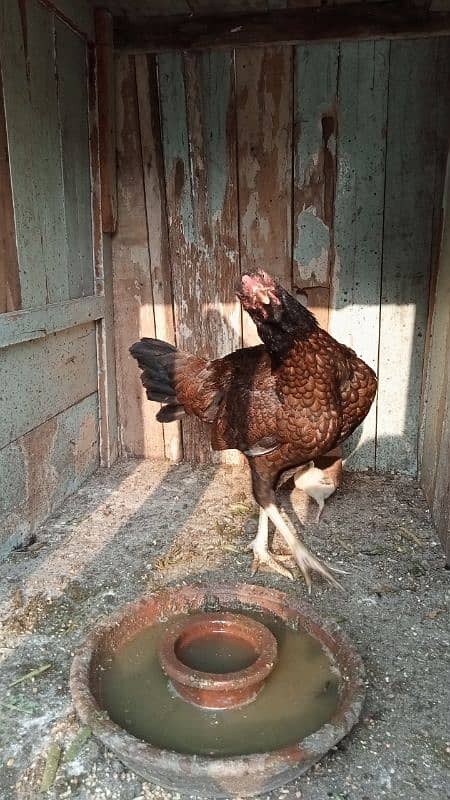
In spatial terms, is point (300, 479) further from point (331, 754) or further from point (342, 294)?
point (331, 754)

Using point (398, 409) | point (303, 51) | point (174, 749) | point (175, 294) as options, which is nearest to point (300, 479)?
point (398, 409)

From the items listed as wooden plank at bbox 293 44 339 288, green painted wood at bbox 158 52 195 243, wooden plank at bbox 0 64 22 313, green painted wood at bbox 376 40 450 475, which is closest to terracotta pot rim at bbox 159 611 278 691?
wooden plank at bbox 0 64 22 313

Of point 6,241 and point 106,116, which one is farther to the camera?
point 106,116

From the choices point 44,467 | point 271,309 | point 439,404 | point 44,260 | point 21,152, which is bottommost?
point 44,467

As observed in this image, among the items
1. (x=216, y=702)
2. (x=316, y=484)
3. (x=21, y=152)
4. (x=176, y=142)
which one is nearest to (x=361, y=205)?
(x=176, y=142)

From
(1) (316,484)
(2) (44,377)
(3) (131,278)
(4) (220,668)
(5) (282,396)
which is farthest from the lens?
(3) (131,278)

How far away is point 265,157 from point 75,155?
3.34 feet

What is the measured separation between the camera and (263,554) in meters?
2.53

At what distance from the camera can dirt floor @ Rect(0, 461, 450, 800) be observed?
4.85ft

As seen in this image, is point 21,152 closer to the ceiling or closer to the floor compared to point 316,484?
closer to the ceiling

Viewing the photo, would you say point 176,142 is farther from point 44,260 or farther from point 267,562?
point 267,562

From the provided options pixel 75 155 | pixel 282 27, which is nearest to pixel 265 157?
pixel 282 27

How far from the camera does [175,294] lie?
11.1 ft

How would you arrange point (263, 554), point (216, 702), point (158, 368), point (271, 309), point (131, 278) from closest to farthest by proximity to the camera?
point (216, 702) < point (271, 309) < point (263, 554) < point (158, 368) < point (131, 278)
